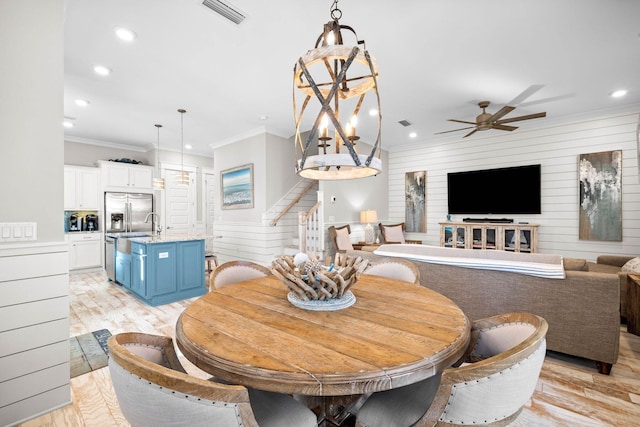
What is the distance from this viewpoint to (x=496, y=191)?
5.68 metres

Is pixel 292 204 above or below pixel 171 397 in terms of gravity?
above

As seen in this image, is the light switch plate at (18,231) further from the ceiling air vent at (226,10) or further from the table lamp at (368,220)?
the table lamp at (368,220)

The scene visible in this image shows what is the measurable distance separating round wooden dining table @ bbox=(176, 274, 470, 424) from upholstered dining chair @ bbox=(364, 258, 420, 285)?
515 millimetres

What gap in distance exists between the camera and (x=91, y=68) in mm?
3234

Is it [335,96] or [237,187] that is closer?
[335,96]

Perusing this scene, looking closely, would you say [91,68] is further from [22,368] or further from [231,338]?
[231,338]

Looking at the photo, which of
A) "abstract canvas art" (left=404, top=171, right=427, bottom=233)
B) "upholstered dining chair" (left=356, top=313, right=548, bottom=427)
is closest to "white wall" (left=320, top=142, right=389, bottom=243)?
"abstract canvas art" (left=404, top=171, right=427, bottom=233)

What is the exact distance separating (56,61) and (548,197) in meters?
6.74

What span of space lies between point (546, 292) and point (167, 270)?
423 centimetres

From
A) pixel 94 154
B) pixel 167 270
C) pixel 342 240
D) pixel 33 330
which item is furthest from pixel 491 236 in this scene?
pixel 94 154

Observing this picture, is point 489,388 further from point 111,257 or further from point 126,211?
point 126,211

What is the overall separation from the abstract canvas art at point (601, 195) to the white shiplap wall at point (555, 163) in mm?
77

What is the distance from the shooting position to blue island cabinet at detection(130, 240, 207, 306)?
12.4 ft

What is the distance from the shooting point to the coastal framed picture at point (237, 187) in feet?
18.6
